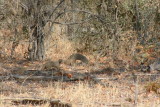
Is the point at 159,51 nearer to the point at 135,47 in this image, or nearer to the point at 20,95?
the point at 135,47

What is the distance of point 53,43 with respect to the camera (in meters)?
14.1

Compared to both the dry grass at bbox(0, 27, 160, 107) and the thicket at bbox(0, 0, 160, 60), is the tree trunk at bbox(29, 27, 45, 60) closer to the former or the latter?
the thicket at bbox(0, 0, 160, 60)

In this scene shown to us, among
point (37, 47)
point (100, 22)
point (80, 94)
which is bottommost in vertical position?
point (80, 94)

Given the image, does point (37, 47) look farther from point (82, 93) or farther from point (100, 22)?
point (82, 93)

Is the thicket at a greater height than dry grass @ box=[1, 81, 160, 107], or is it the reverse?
the thicket

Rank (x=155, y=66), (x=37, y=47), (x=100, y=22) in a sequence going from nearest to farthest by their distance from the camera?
(x=155, y=66), (x=37, y=47), (x=100, y=22)

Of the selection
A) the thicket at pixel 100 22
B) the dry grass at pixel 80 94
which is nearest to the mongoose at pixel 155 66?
the thicket at pixel 100 22

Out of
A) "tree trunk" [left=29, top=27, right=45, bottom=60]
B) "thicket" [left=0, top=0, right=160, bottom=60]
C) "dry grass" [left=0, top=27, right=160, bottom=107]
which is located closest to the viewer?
"dry grass" [left=0, top=27, right=160, bottom=107]

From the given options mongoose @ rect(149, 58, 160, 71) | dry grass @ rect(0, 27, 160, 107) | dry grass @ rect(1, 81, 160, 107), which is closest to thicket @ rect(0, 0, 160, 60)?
mongoose @ rect(149, 58, 160, 71)

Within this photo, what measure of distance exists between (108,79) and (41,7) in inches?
129

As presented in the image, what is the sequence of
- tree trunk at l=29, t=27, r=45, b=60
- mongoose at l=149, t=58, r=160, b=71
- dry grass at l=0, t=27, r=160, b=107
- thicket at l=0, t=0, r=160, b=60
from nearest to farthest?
1. dry grass at l=0, t=27, r=160, b=107
2. mongoose at l=149, t=58, r=160, b=71
3. thicket at l=0, t=0, r=160, b=60
4. tree trunk at l=29, t=27, r=45, b=60

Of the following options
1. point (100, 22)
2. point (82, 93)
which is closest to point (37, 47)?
point (100, 22)

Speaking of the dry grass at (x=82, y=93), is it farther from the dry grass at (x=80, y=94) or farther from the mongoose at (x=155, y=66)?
→ the mongoose at (x=155, y=66)

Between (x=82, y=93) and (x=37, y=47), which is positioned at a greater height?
(x=37, y=47)
